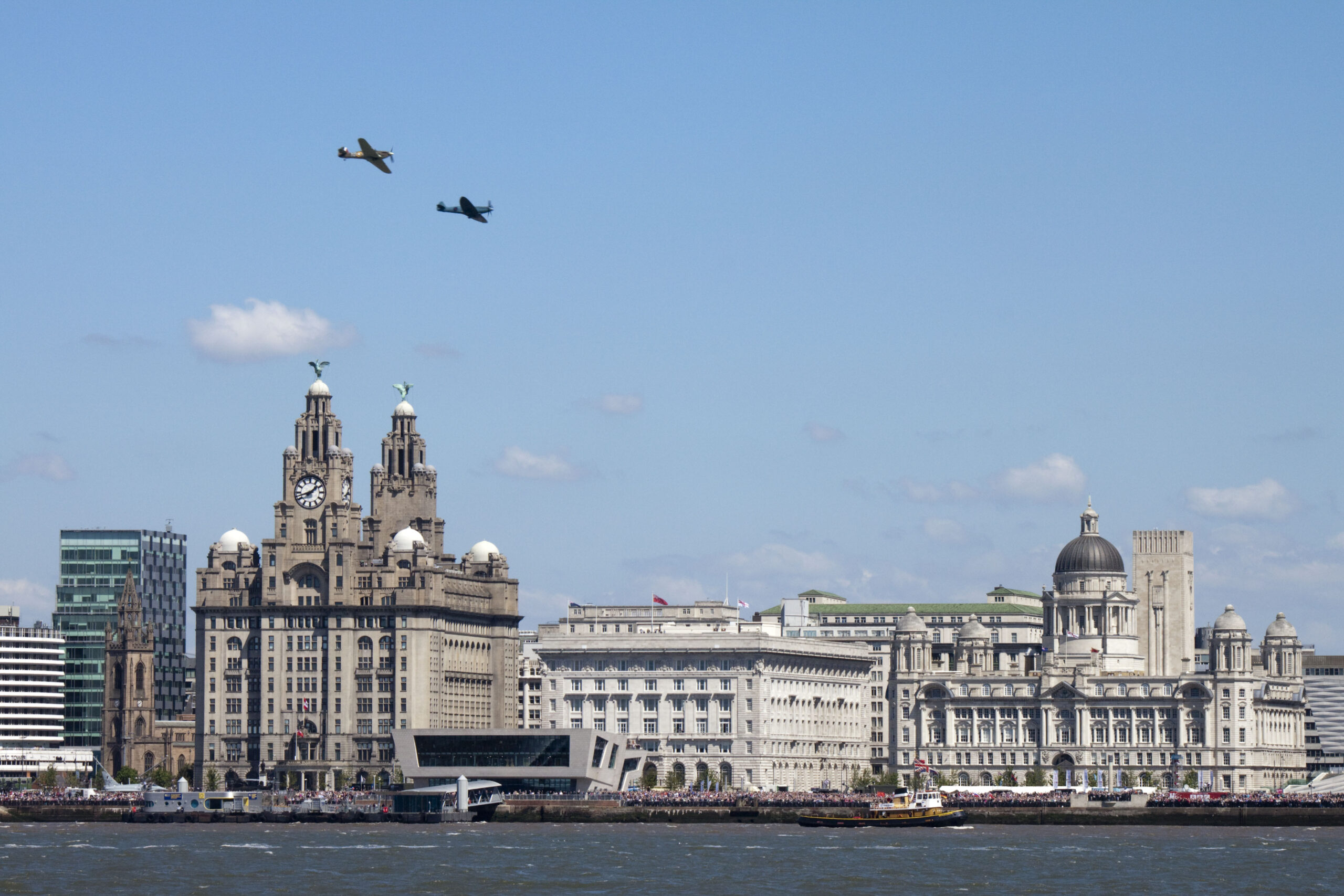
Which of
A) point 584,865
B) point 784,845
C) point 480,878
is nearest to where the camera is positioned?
point 480,878

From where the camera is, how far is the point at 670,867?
6545 inches

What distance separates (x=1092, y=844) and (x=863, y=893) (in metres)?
52.4

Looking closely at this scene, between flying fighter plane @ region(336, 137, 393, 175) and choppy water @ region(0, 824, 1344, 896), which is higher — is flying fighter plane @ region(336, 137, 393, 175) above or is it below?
above

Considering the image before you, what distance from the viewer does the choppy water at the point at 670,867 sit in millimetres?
150125

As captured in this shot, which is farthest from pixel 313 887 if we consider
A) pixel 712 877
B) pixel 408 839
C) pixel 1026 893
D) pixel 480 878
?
pixel 408 839

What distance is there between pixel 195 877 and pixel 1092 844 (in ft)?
222

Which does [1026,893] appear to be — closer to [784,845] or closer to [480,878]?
[480,878]

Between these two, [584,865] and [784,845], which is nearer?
[584,865]

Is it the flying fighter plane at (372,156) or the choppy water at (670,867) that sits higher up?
the flying fighter plane at (372,156)

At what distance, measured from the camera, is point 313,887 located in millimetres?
149250

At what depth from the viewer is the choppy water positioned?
150m

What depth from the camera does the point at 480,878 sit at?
156m

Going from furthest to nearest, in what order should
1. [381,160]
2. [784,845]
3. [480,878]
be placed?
[784,845], [480,878], [381,160]

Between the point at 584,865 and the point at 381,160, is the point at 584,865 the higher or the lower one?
the lower one
